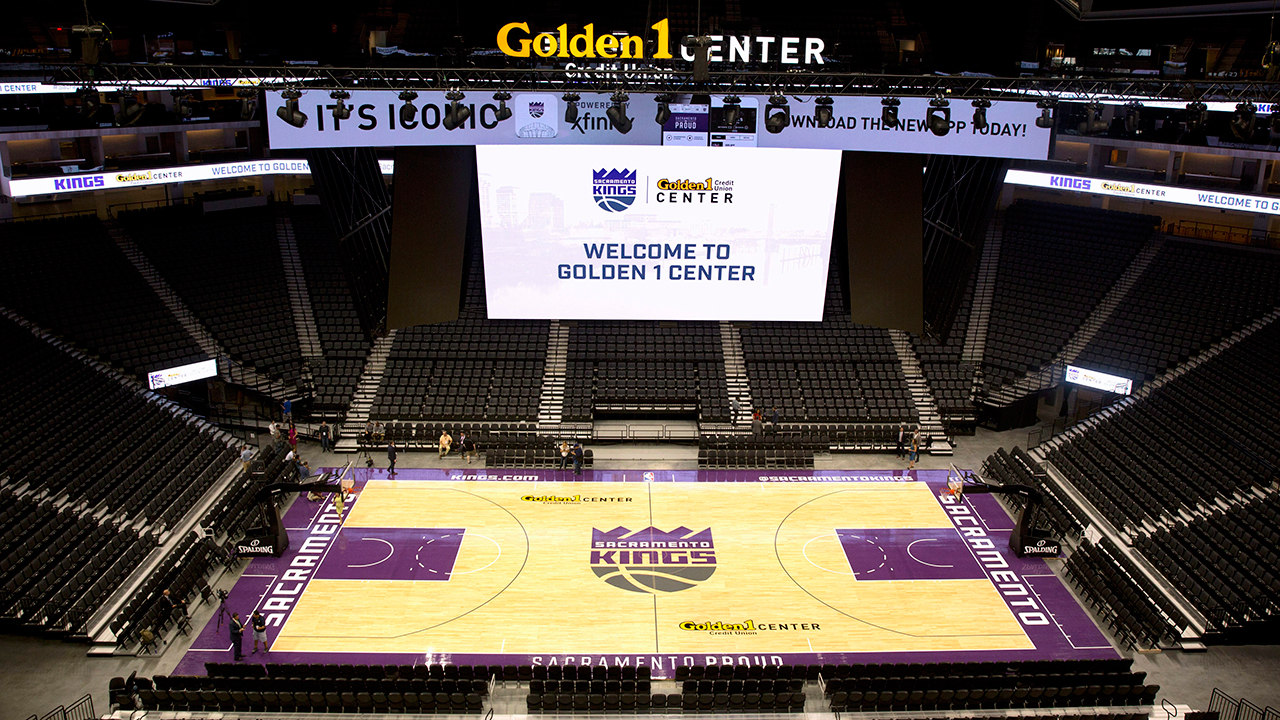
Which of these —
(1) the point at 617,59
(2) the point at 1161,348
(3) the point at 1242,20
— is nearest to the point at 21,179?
(1) the point at 617,59

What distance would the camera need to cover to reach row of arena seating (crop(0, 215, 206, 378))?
24891 millimetres

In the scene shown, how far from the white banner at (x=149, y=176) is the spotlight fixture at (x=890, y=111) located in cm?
1412

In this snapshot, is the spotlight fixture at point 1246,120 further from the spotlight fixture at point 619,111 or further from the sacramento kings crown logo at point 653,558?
the sacramento kings crown logo at point 653,558

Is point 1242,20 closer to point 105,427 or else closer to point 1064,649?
point 1064,649

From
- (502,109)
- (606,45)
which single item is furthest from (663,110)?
(606,45)

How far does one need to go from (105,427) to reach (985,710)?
21.3 meters

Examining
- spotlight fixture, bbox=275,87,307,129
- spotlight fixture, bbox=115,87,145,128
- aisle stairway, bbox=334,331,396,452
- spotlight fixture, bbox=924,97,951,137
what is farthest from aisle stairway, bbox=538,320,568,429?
spotlight fixture, bbox=924,97,951,137

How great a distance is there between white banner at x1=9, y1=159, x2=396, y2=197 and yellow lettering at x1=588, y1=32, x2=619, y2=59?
709cm

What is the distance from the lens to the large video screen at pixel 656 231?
24844 millimetres

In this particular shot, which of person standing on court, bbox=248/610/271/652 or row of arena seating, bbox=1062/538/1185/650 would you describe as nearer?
person standing on court, bbox=248/610/271/652

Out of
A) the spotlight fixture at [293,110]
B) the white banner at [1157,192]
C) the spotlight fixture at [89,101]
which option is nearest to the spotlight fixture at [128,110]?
the spotlight fixture at [89,101]

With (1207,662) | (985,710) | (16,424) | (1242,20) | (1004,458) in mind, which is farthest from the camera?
(1242,20)

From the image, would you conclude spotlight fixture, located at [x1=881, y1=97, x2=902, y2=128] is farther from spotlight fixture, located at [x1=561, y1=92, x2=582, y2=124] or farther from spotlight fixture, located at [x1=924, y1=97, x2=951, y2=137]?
spotlight fixture, located at [x1=561, y1=92, x2=582, y2=124]

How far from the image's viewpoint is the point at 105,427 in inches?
863
